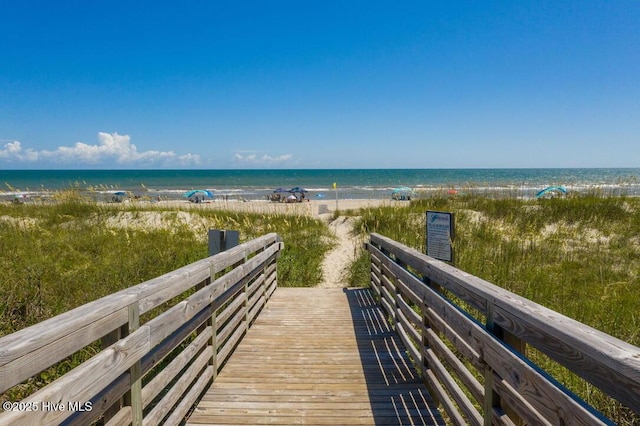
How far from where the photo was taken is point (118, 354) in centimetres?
173

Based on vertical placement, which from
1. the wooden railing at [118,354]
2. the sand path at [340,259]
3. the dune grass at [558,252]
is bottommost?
the sand path at [340,259]

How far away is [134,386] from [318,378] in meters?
1.89

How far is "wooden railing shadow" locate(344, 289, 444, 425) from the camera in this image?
9.43 ft

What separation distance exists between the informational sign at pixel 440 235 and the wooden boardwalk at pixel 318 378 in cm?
111

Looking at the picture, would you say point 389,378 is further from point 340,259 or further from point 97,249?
point 97,249

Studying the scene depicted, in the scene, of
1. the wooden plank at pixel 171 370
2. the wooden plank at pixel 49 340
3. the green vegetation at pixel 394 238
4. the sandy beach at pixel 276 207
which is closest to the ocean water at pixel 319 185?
the sandy beach at pixel 276 207

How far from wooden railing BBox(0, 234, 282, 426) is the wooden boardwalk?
12.0 inches

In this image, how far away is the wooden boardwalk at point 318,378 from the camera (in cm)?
288

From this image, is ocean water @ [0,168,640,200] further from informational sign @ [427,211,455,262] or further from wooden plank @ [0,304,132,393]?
wooden plank @ [0,304,132,393]

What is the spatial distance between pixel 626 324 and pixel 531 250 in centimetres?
341

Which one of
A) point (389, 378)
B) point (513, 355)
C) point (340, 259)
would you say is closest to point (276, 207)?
point (340, 259)

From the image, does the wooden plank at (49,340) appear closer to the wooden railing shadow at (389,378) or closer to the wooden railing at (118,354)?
the wooden railing at (118,354)

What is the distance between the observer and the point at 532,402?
1.65 meters

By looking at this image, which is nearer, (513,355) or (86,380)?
(86,380)
